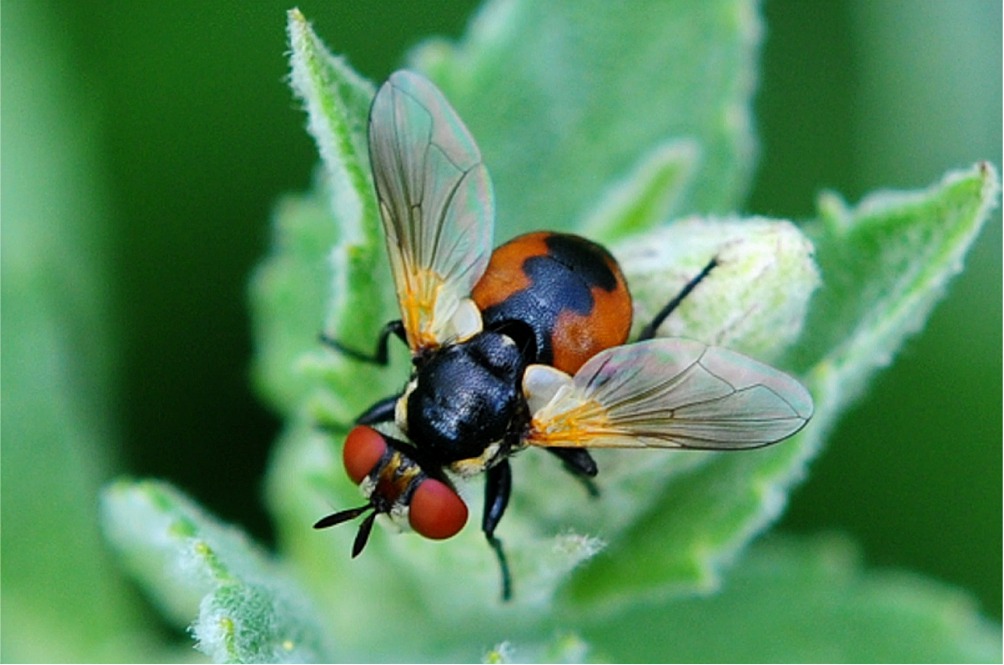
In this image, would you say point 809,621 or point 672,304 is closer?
point 672,304

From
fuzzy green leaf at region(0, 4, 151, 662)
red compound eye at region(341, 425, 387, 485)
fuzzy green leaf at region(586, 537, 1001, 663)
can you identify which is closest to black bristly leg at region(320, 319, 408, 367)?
red compound eye at region(341, 425, 387, 485)

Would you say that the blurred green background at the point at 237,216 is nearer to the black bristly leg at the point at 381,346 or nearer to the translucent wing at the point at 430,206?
the black bristly leg at the point at 381,346

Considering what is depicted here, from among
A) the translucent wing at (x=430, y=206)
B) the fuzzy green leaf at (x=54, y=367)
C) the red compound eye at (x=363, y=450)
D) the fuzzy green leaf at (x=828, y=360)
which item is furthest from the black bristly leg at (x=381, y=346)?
the fuzzy green leaf at (x=54, y=367)

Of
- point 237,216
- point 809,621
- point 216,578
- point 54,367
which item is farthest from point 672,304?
point 54,367

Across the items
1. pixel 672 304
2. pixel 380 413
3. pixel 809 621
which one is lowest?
pixel 809 621

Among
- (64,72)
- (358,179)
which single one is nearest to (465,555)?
(358,179)

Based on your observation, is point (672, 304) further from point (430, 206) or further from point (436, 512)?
point (436, 512)
